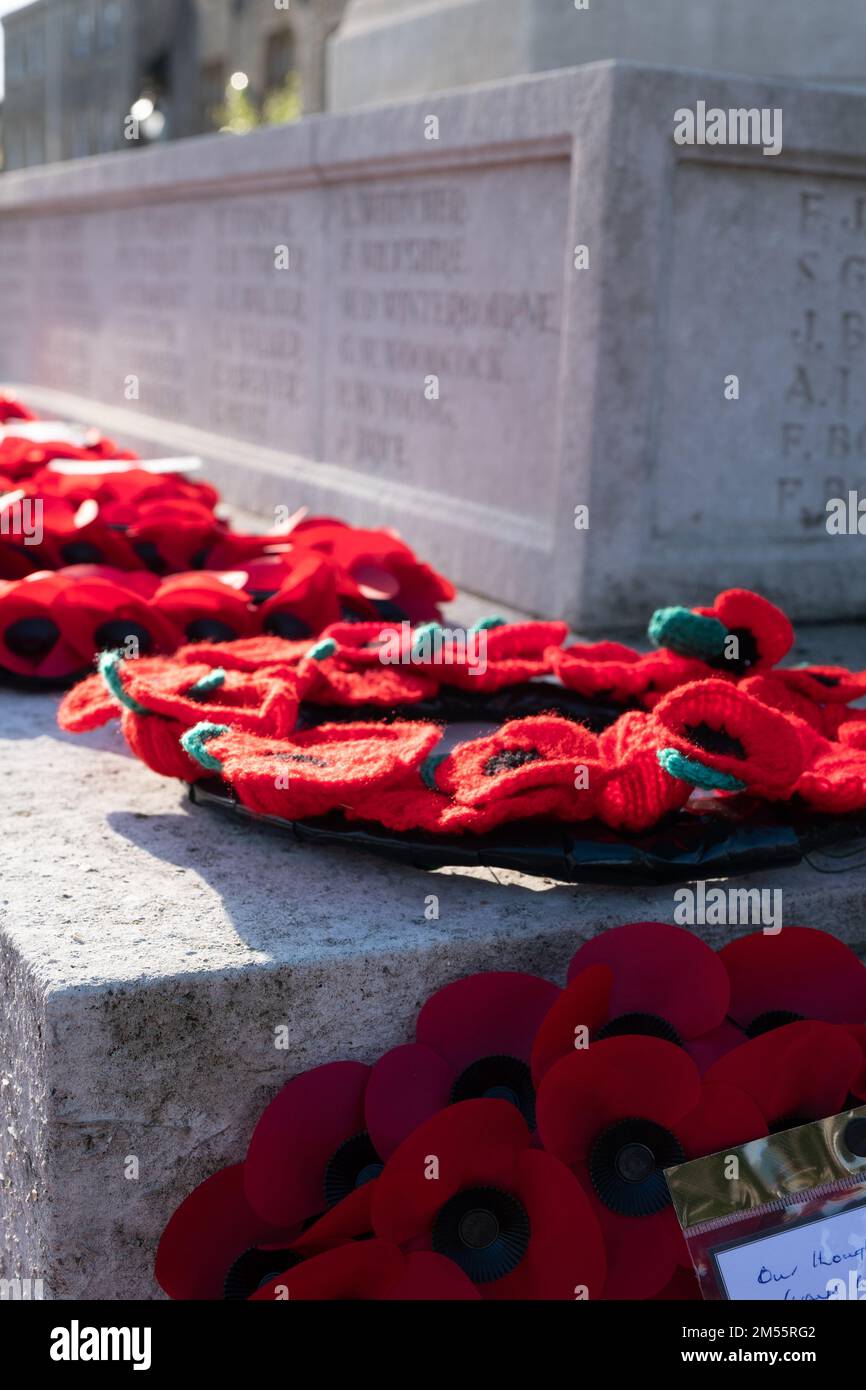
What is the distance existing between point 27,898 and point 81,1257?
16.4 inches

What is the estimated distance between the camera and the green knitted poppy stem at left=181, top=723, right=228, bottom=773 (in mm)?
1897

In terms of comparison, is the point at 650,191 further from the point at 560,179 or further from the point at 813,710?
the point at 813,710

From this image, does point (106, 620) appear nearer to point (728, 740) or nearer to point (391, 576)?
point (391, 576)

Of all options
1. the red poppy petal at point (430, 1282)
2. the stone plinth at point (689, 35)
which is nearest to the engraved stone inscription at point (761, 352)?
the stone plinth at point (689, 35)

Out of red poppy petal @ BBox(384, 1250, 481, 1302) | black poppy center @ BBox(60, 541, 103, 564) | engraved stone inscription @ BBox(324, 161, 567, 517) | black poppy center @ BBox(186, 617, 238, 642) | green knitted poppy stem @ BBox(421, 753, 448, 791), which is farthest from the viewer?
engraved stone inscription @ BBox(324, 161, 567, 517)

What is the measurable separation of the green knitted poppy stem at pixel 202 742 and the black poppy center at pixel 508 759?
14.0 inches

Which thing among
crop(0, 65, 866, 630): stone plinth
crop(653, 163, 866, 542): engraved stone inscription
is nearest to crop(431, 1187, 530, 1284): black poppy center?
crop(0, 65, 866, 630): stone plinth

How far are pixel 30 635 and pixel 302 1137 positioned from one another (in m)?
1.51

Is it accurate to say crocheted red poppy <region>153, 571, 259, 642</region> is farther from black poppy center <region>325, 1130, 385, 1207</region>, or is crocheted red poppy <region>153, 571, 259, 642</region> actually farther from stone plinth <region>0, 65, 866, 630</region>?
black poppy center <region>325, 1130, 385, 1207</region>

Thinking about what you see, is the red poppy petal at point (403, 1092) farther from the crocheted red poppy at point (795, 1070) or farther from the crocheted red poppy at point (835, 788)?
the crocheted red poppy at point (835, 788)

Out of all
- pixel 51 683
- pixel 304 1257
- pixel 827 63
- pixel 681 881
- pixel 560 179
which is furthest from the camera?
pixel 827 63

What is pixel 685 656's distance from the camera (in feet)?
7.62

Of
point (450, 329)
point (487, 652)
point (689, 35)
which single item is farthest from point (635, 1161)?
point (689, 35)

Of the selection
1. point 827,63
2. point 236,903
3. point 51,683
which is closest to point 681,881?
point 236,903
